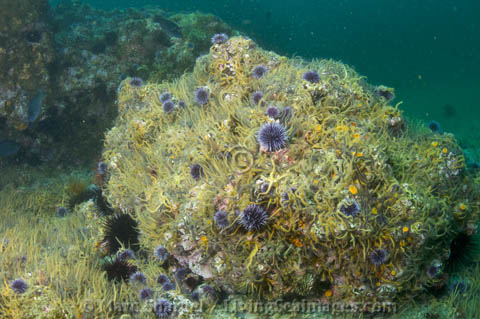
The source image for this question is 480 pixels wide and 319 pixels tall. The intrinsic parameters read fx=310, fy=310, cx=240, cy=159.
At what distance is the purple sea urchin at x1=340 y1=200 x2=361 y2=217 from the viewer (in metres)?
3.67

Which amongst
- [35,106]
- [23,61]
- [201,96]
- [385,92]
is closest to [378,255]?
[385,92]

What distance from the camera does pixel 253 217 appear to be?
3.80 m

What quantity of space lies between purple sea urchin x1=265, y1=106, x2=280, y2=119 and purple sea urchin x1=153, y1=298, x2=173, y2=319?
2884 mm

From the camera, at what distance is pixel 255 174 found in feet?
13.7

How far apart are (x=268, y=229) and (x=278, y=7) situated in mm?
142824

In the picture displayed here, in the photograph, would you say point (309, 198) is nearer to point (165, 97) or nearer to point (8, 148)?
point (165, 97)

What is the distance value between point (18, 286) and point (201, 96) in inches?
157

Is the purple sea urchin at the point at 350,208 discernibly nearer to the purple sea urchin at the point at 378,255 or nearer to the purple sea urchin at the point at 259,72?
the purple sea urchin at the point at 378,255

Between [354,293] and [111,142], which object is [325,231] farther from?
[111,142]

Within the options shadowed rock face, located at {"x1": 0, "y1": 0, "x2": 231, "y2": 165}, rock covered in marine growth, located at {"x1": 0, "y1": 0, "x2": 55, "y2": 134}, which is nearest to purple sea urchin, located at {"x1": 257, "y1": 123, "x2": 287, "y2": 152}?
shadowed rock face, located at {"x1": 0, "y1": 0, "x2": 231, "y2": 165}

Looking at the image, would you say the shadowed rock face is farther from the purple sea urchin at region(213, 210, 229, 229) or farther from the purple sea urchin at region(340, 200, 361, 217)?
the purple sea urchin at region(340, 200, 361, 217)

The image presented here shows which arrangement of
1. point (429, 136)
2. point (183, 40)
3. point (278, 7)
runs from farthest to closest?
point (278, 7), point (183, 40), point (429, 136)

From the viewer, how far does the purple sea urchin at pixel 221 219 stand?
392cm

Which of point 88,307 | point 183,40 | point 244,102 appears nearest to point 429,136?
point 244,102
